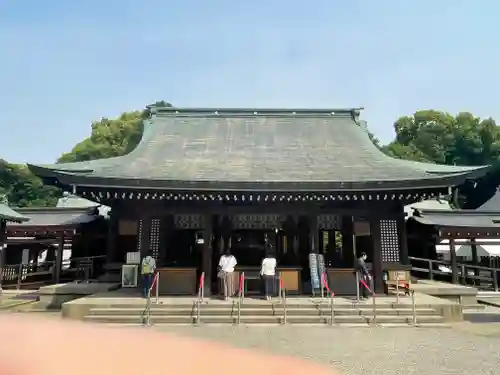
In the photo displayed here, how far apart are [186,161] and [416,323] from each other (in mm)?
9570

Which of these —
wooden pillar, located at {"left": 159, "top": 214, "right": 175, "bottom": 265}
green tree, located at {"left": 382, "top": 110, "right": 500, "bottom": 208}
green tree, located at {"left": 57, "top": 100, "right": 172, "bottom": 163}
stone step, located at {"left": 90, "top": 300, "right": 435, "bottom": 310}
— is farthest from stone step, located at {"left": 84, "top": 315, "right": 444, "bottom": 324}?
green tree, located at {"left": 57, "top": 100, "right": 172, "bottom": 163}

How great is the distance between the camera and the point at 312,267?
12.9 metres

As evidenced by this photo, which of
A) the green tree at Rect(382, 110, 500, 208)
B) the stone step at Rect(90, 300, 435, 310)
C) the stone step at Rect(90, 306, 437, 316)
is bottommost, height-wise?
the stone step at Rect(90, 306, 437, 316)

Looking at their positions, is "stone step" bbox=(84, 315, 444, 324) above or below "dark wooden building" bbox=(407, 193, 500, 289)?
below

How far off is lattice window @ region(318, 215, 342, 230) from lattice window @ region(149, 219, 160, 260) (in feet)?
18.7

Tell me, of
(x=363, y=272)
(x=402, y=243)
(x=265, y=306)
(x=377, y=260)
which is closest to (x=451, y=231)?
(x=402, y=243)

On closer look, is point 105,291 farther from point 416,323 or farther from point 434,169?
point 434,169

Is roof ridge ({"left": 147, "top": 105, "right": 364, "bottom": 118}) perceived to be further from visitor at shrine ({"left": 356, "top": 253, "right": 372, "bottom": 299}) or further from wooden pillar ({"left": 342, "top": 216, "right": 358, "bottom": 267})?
visitor at shrine ({"left": 356, "top": 253, "right": 372, "bottom": 299})

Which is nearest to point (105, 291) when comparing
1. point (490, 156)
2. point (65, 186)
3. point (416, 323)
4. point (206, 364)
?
point (65, 186)

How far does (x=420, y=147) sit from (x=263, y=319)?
133 ft

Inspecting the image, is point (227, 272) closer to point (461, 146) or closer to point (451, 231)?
point (451, 231)

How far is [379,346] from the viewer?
315 inches

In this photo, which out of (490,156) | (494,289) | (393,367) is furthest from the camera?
(490,156)

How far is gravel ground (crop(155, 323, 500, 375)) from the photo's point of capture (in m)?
6.59
